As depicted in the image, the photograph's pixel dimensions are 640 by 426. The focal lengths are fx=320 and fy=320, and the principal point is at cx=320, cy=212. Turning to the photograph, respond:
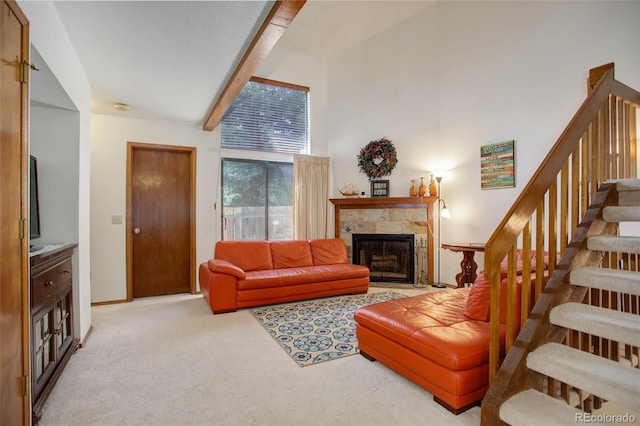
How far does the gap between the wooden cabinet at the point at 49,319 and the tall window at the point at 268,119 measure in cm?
305

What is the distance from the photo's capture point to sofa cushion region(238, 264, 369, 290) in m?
3.73

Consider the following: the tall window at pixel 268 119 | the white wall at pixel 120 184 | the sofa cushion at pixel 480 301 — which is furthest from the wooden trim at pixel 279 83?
the sofa cushion at pixel 480 301

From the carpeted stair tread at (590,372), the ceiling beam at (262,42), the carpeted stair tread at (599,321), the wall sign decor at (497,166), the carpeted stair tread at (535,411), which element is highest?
the ceiling beam at (262,42)

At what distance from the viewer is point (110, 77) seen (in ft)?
9.72

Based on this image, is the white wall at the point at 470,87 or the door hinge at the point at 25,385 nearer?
the door hinge at the point at 25,385

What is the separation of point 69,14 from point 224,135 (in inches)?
115

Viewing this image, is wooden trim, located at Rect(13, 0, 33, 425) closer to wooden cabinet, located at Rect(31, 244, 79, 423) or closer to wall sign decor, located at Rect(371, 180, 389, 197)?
wooden cabinet, located at Rect(31, 244, 79, 423)

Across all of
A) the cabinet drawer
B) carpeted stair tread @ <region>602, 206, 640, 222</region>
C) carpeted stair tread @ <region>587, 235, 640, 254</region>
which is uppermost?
carpeted stair tread @ <region>602, 206, 640, 222</region>

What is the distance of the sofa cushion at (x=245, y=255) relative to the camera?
4.20m


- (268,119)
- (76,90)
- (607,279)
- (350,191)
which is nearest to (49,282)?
(76,90)

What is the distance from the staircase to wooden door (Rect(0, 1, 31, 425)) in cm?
223

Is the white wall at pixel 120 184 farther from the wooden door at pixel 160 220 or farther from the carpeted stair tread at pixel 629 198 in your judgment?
the carpeted stair tread at pixel 629 198

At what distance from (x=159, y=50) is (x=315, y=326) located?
276 centimetres

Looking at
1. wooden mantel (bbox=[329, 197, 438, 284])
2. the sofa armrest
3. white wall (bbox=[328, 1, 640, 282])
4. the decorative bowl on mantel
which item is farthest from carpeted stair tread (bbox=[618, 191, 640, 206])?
the decorative bowl on mantel
